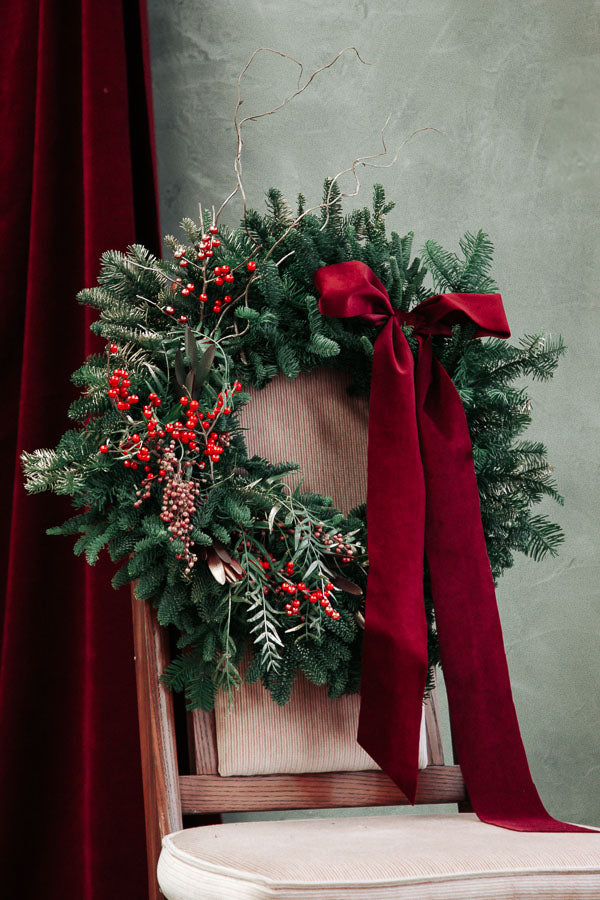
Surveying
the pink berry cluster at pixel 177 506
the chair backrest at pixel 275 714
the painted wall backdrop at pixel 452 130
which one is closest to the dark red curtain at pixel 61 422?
the painted wall backdrop at pixel 452 130

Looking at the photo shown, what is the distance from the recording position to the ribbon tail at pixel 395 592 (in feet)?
2.11

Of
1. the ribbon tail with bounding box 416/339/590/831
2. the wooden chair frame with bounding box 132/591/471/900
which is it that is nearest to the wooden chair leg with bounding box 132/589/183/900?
the wooden chair frame with bounding box 132/591/471/900

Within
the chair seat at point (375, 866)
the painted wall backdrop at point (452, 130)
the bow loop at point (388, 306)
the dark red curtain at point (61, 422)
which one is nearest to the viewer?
the chair seat at point (375, 866)

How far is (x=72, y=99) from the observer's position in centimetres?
112

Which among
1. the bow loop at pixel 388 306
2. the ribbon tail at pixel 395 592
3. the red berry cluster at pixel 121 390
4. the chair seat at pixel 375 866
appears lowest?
the chair seat at pixel 375 866

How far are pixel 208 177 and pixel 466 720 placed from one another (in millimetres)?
876

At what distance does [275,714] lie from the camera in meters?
0.69

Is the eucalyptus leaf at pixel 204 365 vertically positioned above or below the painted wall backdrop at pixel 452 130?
below

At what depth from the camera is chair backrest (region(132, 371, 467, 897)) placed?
628 millimetres

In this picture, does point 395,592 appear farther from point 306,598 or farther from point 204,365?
point 204,365

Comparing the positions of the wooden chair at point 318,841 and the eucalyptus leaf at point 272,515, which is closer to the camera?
the wooden chair at point 318,841

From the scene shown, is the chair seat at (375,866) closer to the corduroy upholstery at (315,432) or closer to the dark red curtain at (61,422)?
the corduroy upholstery at (315,432)

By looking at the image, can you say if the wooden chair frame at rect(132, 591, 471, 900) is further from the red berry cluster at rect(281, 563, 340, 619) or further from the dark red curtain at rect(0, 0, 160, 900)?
the dark red curtain at rect(0, 0, 160, 900)

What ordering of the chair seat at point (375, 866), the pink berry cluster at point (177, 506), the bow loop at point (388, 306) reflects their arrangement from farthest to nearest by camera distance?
the bow loop at point (388, 306) < the pink berry cluster at point (177, 506) < the chair seat at point (375, 866)
